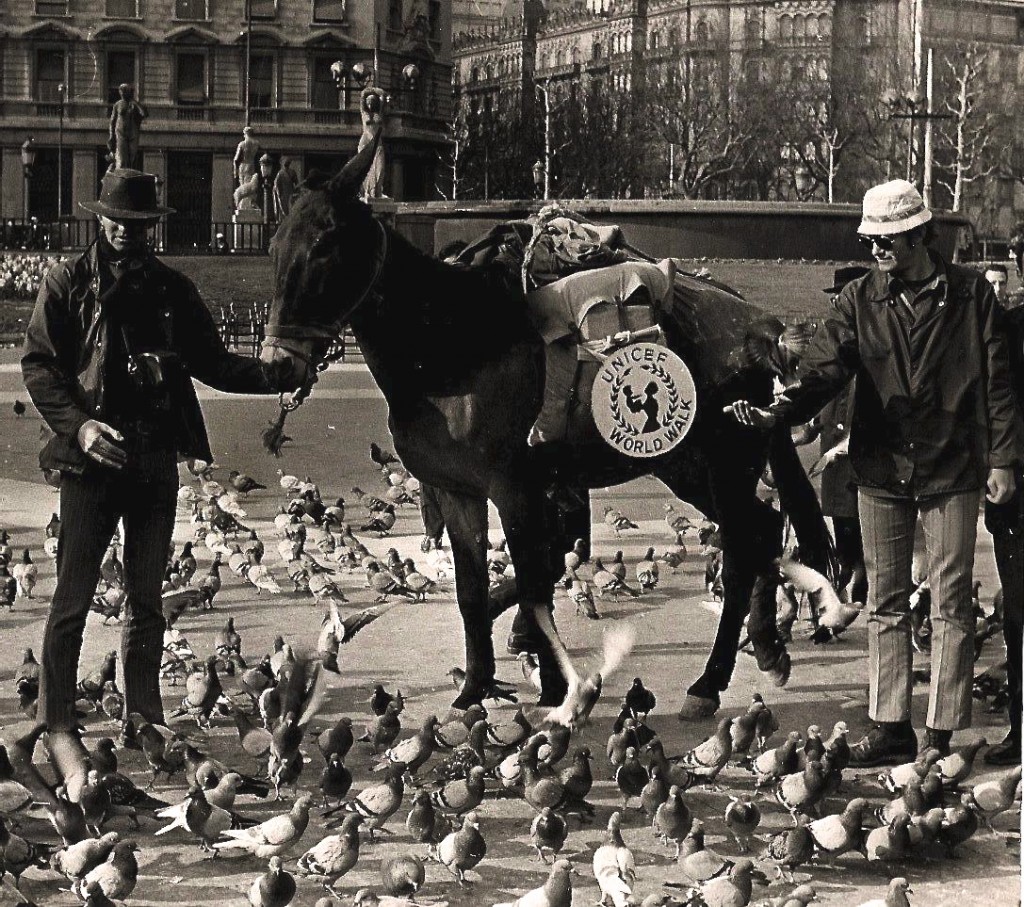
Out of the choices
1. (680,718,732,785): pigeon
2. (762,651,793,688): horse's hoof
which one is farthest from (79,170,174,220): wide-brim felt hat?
(762,651,793,688): horse's hoof

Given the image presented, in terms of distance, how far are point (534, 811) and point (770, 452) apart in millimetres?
2687

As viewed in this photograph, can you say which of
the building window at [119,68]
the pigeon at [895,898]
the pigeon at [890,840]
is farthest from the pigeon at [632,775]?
the building window at [119,68]

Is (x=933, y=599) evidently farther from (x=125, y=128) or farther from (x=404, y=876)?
(x=125, y=128)

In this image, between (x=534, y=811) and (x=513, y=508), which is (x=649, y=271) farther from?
(x=534, y=811)

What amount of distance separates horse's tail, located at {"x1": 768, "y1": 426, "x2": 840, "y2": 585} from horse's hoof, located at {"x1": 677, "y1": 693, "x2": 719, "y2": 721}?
3.75ft

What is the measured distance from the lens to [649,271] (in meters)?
8.59

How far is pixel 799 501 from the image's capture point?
9203 millimetres

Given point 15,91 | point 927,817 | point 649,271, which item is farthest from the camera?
point 15,91

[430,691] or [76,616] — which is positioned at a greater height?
[76,616]

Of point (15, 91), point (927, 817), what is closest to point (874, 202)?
point (927, 817)

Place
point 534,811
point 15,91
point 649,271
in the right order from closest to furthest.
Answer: point 534,811 < point 649,271 < point 15,91

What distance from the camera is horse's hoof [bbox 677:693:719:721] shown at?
834 cm

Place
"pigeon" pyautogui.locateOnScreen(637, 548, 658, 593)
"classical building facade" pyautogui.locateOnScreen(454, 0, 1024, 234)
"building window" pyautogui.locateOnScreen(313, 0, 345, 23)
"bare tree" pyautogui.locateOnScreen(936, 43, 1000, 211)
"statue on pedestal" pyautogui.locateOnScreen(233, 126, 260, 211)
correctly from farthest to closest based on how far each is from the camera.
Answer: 1. "building window" pyautogui.locateOnScreen(313, 0, 345, 23)
2. "classical building facade" pyautogui.locateOnScreen(454, 0, 1024, 234)
3. "bare tree" pyautogui.locateOnScreen(936, 43, 1000, 211)
4. "statue on pedestal" pyautogui.locateOnScreen(233, 126, 260, 211)
5. "pigeon" pyautogui.locateOnScreen(637, 548, 658, 593)

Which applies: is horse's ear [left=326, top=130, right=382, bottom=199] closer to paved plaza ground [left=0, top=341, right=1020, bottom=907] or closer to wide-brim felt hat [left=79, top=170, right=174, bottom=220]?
wide-brim felt hat [left=79, top=170, right=174, bottom=220]
